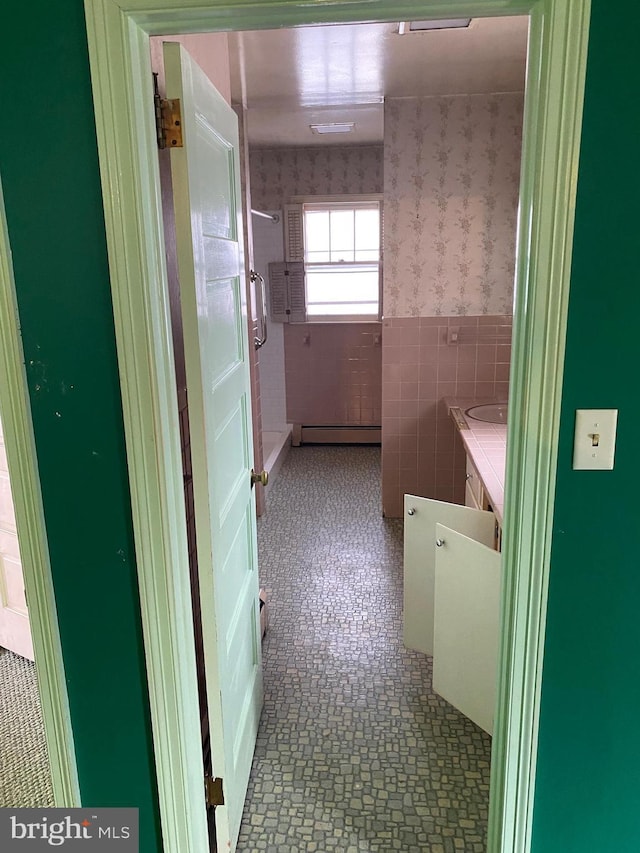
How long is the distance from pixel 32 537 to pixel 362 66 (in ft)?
8.28

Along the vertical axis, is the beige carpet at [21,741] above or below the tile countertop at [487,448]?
below

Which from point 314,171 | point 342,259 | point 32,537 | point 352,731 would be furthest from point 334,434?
point 32,537

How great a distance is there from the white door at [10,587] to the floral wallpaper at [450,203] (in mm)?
2228

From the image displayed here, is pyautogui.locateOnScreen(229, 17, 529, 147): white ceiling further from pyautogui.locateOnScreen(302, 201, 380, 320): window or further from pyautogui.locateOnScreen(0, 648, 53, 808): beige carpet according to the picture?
pyautogui.locateOnScreen(0, 648, 53, 808): beige carpet

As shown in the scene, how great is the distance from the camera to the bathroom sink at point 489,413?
3207mm

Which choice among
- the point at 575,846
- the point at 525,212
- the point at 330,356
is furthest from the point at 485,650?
→ the point at 330,356

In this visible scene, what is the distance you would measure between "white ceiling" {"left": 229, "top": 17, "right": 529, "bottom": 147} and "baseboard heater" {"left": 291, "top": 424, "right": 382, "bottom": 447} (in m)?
2.57

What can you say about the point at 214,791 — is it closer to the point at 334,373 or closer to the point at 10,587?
the point at 10,587

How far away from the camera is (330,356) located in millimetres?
5477

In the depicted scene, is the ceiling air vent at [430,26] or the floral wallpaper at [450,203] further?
the floral wallpaper at [450,203]

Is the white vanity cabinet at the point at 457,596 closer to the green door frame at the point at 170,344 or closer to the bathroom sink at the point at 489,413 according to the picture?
the green door frame at the point at 170,344

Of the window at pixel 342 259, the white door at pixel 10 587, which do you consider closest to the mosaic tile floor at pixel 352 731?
the white door at pixel 10 587

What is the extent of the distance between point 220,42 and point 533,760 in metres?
2.49

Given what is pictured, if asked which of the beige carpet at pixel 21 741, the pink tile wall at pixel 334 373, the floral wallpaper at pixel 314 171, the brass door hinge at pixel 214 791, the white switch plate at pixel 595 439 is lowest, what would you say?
the beige carpet at pixel 21 741
